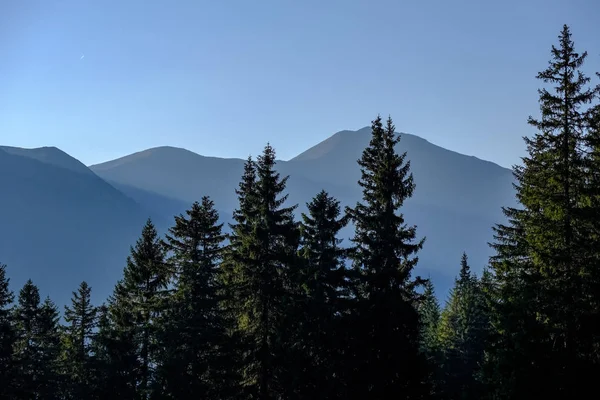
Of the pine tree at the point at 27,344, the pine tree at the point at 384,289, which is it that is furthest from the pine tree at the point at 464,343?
the pine tree at the point at 27,344

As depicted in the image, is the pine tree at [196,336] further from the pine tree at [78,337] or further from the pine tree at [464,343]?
the pine tree at [464,343]

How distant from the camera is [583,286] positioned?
20.9m

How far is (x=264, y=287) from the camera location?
28.0 meters

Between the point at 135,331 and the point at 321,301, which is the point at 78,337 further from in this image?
the point at 321,301

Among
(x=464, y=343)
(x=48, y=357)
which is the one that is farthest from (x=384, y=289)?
(x=464, y=343)

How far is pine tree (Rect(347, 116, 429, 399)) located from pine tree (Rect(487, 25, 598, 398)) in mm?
4798

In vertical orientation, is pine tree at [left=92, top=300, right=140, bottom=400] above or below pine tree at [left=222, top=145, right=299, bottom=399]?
below

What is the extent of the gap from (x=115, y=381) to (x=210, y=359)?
10.8 meters

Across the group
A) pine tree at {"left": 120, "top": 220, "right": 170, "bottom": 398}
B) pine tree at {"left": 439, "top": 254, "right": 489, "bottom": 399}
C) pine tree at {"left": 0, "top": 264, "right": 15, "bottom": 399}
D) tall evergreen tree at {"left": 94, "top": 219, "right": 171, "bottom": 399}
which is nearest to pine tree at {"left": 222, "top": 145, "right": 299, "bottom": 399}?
pine tree at {"left": 120, "top": 220, "right": 170, "bottom": 398}

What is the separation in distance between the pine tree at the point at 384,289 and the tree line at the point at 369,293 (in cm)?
7

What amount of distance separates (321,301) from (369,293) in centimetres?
245

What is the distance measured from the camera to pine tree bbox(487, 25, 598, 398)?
2062 cm

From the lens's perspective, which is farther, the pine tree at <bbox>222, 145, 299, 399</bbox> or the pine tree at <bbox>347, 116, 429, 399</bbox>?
the pine tree at <bbox>222, 145, 299, 399</bbox>

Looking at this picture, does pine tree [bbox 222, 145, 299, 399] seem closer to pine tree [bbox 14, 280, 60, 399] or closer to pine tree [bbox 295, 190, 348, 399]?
pine tree [bbox 295, 190, 348, 399]
